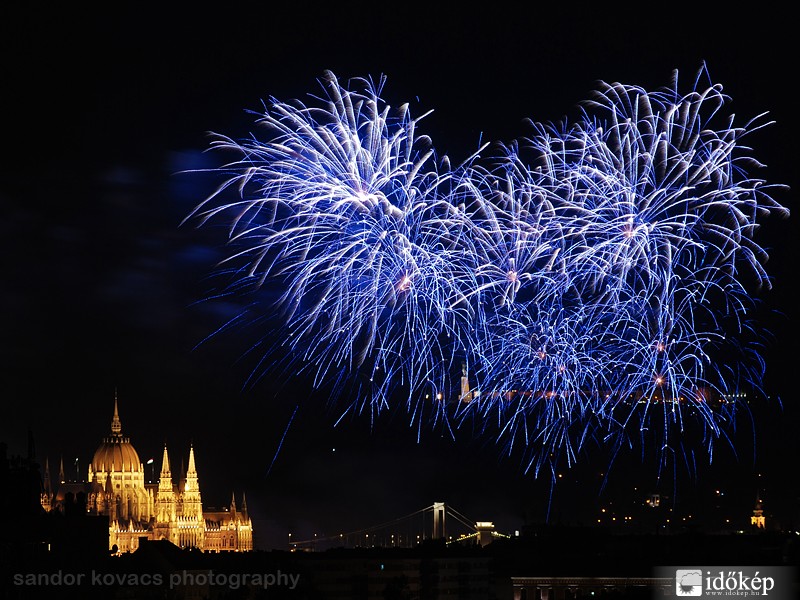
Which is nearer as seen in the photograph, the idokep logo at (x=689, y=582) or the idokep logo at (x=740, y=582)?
the idokep logo at (x=740, y=582)

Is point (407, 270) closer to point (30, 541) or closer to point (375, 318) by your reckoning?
point (375, 318)

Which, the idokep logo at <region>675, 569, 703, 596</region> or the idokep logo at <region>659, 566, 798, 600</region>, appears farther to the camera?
the idokep logo at <region>675, 569, 703, 596</region>

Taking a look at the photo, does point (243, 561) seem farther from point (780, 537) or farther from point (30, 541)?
point (30, 541)

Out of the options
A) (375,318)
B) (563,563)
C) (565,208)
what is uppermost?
(565,208)

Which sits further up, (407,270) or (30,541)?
(407,270)

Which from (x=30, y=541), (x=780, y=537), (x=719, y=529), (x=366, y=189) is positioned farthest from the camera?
(x=719, y=529)

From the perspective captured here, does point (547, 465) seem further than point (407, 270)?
Yes

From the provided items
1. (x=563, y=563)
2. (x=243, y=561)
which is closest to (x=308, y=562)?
(x=243, y=561)

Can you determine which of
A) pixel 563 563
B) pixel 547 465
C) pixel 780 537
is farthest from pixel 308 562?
pixel 547 465

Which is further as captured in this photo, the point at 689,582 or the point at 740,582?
the point at 689,582

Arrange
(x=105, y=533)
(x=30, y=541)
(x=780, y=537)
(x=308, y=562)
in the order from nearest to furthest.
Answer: (x=30, y=541) → (x=105, y=533) → (x=780, y=537) → (x=308, y=562)
